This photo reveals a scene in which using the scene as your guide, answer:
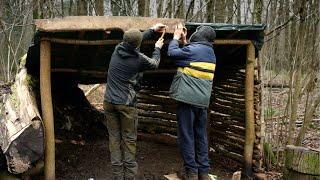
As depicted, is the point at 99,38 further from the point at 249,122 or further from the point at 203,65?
the point at 249,122

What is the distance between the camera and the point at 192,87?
5.62 meters

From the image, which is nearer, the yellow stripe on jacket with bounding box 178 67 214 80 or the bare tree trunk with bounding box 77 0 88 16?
the yellow stripe on jacket with bounding box 178 67 214 80

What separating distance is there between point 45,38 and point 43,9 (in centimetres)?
838

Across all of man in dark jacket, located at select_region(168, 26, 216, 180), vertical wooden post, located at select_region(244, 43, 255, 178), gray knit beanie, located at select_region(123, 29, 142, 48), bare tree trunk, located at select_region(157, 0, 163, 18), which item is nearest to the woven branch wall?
vertical wooden post, located at select_region(244, 43, 255, 178)

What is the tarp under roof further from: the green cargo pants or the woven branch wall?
the green cargo pants

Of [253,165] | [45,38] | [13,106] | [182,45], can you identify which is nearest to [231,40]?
[182,45]

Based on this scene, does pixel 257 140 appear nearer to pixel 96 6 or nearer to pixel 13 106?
pixel 13 106

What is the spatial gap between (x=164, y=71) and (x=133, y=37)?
7.84ft

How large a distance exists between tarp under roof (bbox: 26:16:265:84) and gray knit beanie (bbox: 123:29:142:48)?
28cm

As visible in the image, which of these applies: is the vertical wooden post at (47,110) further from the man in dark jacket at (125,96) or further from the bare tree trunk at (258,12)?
the bare tree trunk at (258,12)

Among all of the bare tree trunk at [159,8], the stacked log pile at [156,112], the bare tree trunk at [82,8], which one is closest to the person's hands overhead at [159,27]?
the stacked log pile at [156,112]

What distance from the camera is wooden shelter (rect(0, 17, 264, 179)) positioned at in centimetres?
571

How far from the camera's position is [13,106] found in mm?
6031

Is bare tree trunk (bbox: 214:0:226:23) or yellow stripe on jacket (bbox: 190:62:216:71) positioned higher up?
bare tree trunk (bbox: 214:0:226:23)
